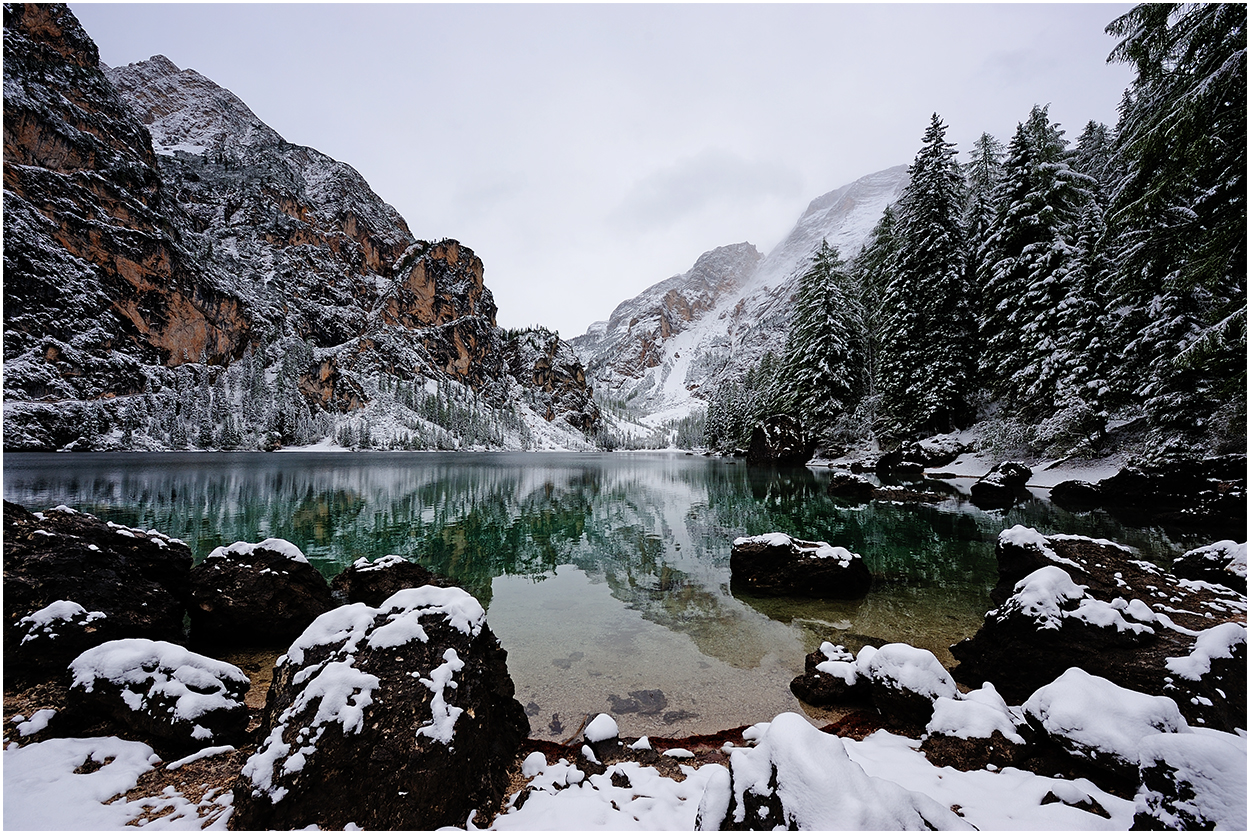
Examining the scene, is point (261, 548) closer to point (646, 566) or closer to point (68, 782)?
point (68, 782)

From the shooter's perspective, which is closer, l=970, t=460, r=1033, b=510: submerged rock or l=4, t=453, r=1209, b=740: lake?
l=4, t=453, r=1209, b=740: lake

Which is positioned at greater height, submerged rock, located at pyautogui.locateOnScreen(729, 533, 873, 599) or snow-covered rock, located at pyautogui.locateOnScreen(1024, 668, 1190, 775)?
snow-covered rock, located at pyautogui.locateOnScreen(1024, 668, 1190, 775)

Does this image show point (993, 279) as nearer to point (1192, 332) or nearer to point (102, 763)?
point (1192, 332)

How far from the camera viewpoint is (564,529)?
53.7 feet

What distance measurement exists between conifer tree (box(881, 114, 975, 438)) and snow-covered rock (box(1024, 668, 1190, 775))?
2789cm

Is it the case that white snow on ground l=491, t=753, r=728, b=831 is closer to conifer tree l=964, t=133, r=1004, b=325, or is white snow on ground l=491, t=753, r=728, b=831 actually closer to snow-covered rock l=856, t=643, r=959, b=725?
snow-covered rock l=856, t=643, r=959, b=725

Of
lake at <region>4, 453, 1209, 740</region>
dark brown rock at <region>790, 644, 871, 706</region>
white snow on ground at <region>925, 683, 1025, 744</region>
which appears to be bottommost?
lake at <region>4, 453, 1209, 740</region>

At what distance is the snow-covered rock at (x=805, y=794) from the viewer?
8.62 ft

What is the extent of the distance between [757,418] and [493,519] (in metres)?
43.5

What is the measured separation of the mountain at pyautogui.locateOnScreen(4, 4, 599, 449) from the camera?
292 feet

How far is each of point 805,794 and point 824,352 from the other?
39823 millimetres

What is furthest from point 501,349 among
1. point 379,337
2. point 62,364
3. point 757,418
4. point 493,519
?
point 493,519

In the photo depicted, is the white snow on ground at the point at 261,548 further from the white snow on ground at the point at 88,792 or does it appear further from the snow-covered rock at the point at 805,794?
the snow-covered rock at the point at 805,794

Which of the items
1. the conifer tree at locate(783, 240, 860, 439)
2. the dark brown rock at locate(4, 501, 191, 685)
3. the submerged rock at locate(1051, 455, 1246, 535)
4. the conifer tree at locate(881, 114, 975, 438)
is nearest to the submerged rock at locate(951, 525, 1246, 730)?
the submerged rock at locate(1051, 455, 1246, 535)
